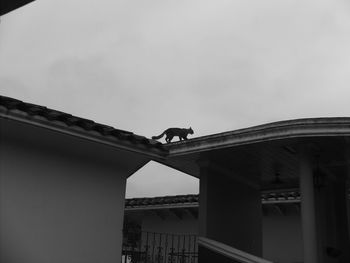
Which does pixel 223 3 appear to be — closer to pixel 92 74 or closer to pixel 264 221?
pixel 92 74

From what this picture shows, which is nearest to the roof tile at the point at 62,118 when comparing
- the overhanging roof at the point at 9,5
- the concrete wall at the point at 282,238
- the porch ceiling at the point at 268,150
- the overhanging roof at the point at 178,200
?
the porch ceiling at the point at 268,150

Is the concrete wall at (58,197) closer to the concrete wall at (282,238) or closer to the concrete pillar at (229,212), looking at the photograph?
the concrete pillar at (229,212)

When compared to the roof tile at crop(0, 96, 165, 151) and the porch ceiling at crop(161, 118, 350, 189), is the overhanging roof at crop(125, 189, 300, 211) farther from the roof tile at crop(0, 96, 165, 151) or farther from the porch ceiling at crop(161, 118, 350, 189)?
the roof tile at crop(0, 96, 165, 151)

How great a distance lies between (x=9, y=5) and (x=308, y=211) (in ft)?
19.5

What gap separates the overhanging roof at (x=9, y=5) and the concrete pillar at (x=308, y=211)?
230 inches

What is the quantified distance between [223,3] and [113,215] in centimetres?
578

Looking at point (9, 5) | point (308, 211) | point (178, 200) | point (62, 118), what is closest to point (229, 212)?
point (308, 211)

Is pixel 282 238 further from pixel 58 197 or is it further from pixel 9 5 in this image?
pixel 9 5

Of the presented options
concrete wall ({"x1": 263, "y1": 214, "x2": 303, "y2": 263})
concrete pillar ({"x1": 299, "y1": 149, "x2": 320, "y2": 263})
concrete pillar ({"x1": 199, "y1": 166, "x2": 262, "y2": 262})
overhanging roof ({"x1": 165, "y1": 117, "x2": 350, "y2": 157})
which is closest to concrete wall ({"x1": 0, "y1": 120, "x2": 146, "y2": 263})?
overhanging roof ({"x1": 165, "y1": 117, "x2": 350, "y2": 157})

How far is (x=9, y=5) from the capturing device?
3062 mm

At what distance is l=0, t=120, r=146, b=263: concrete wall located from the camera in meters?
6.34

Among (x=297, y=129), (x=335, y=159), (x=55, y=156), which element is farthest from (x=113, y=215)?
(x=335, y=159)

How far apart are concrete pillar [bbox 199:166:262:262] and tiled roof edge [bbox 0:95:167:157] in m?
1.95

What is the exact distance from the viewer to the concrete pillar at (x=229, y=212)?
9.09 metres
